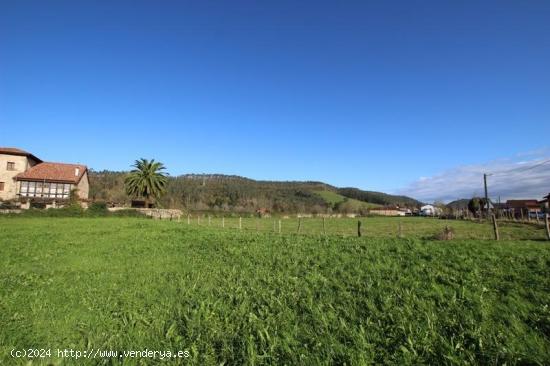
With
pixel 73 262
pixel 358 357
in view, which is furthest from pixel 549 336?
pixel 73 262

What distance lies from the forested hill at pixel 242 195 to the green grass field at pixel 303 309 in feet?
325

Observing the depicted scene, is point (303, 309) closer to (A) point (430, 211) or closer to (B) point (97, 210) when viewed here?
(B) point (97, 210)

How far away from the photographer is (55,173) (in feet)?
231

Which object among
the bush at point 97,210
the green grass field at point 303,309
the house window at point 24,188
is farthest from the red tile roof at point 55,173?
the green grass field at point 303,309

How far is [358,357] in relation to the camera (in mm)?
4883

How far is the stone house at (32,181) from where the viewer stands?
6575 centimetres

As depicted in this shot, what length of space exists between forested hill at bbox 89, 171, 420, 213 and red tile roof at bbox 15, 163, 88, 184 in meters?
34.1

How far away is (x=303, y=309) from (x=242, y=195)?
466 feet

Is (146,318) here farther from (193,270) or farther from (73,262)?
(73,262)

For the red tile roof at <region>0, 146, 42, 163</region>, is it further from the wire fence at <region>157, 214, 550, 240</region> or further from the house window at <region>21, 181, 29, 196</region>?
the wire fence at <region>157, 214, 550, 240</region>

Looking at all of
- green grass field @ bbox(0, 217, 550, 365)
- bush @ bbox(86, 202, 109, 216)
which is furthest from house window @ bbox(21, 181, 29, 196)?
green grass field @ bbox(0, 217, 550, 365)

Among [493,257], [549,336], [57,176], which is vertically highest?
[57,176]

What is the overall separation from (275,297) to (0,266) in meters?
10.1

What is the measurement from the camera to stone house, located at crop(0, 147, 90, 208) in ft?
216
